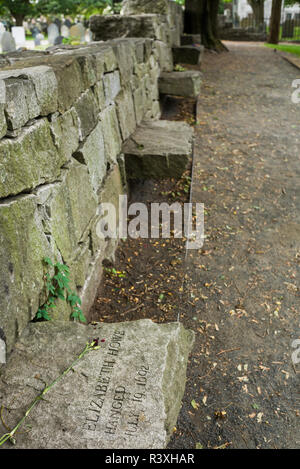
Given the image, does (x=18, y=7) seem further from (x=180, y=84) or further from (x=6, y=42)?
(x=180, y=84)

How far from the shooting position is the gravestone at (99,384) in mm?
1550

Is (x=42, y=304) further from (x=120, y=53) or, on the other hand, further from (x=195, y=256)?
(x=120, y=53)

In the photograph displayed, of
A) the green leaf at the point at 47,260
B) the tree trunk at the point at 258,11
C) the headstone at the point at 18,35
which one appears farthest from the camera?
the tree trunk at the point at 258,11

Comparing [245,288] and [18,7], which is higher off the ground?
[18,7]

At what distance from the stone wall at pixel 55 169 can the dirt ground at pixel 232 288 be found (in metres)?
0.52

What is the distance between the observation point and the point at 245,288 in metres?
3.56

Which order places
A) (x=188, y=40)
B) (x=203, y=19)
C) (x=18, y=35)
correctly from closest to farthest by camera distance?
(x=18, y=35) < (x=188, y=40) < (x=203, y=19)

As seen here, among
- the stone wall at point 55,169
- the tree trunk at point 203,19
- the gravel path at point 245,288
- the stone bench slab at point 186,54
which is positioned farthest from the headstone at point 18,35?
the stone wall at point 55,169

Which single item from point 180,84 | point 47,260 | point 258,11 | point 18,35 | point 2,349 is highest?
point 258,11

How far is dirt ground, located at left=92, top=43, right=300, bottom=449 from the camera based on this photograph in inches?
98.1

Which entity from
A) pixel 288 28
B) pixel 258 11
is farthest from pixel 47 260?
pixel 258 11

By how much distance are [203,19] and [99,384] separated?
43.3 feet

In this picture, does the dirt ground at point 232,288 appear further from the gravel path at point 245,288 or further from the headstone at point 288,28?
the headstone at point 288,28

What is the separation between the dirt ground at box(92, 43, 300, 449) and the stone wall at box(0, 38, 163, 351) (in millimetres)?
523
